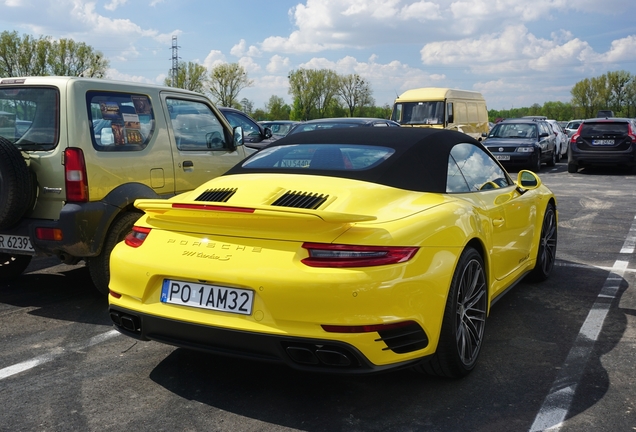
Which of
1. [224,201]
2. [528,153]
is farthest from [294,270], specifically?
[528,153]

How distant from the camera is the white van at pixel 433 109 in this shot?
23.4m

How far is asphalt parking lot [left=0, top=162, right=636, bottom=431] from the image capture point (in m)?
3.31

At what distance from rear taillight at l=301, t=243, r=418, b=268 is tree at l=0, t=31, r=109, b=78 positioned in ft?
237

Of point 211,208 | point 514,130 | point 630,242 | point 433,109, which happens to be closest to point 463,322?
point 211,208

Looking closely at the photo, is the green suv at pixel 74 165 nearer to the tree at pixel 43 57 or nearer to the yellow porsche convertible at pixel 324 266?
the yellow porsche convertible at pixel 324 266

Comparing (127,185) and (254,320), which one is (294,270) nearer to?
(254,320)

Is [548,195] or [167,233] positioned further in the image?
[548,195]

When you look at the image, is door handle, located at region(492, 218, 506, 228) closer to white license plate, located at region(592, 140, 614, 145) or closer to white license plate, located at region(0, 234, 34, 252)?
white license plate, located at region(0, 234, 34, 252)

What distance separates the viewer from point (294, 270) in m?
3.19

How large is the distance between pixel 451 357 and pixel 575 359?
1.02 metres

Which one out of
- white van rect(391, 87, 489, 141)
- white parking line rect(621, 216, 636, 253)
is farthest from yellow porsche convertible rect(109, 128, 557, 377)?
white van rect(391, 87, 489, 141)

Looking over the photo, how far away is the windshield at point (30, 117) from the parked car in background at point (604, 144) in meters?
17.3

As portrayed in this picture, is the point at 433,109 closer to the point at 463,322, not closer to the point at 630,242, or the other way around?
the point at 630,242

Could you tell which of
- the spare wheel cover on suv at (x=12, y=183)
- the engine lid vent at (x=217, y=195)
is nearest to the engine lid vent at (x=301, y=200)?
the engine lid vent at (x=217, y=195)
